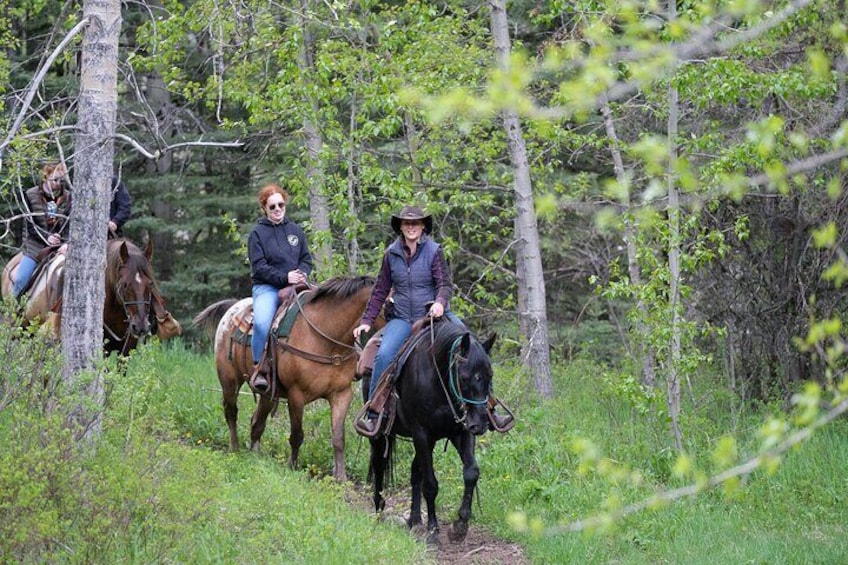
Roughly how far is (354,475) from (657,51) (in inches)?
367

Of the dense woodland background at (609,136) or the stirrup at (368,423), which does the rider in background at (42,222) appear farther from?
the stirrup at (368,423)

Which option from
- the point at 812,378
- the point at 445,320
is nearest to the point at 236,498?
the point at 445,320

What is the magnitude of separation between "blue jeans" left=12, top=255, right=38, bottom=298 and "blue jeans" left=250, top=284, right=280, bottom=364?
11.6ft

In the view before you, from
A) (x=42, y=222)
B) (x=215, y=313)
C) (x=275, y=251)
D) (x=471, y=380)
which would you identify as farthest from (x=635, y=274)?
(x=42, y=222)

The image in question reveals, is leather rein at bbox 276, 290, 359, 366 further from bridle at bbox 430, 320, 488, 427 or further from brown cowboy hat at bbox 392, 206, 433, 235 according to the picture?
bridle at bbox 430, 320, 488, 427

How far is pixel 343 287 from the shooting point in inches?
464

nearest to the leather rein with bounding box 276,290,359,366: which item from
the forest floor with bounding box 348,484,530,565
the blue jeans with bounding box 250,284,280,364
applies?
the blue jeans with bounding box 250,284,280,364

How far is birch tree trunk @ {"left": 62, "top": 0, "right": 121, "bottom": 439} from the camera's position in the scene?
8.85 meters

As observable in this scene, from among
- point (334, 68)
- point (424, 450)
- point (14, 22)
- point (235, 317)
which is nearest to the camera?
point (424, 450)

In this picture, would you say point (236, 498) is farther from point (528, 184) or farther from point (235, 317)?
point (528, 184)

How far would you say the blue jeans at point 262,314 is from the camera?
12.1m

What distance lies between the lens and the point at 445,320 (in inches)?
403

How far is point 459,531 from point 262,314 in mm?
3440

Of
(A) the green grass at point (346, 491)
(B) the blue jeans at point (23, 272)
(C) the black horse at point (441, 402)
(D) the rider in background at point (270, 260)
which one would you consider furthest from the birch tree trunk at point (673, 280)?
(B) the blue jeans at point (23, 272)
